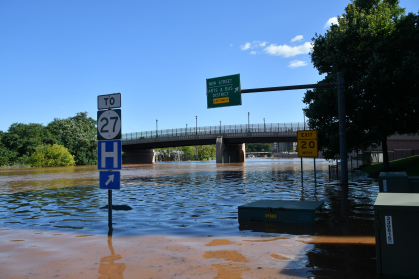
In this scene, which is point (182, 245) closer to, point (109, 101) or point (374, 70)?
point (109, 101)

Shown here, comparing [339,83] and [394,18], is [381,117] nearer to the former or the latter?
[339,83]

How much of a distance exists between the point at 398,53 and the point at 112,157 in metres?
20.0

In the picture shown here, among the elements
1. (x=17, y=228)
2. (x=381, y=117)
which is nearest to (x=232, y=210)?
(x=17, y=228)

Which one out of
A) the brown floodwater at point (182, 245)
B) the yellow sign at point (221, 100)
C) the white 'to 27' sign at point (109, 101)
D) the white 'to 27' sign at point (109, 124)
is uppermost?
the yellow sign at point (221, 100)

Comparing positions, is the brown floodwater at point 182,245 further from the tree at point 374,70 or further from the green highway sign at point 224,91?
the green highway sign at point 224,91

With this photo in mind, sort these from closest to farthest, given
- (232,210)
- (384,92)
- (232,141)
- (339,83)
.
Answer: (232,210) → (339,83) → (384,92) → (232,141)

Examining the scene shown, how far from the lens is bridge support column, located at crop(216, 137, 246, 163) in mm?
71562

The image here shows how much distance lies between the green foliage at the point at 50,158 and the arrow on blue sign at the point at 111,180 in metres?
61.2

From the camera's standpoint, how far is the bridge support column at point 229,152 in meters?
71.6

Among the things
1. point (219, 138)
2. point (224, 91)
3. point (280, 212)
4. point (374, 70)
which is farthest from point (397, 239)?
point (219, 138)

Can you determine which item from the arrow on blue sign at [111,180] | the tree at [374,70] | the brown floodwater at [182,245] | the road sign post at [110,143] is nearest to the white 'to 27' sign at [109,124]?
the road sign post at [110,143]

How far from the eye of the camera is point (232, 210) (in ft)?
35.1

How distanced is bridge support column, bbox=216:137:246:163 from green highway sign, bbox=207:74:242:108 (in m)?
45.9

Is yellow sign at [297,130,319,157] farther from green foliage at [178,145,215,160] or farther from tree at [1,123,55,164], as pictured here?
green foliage at [178,145,215,160]
